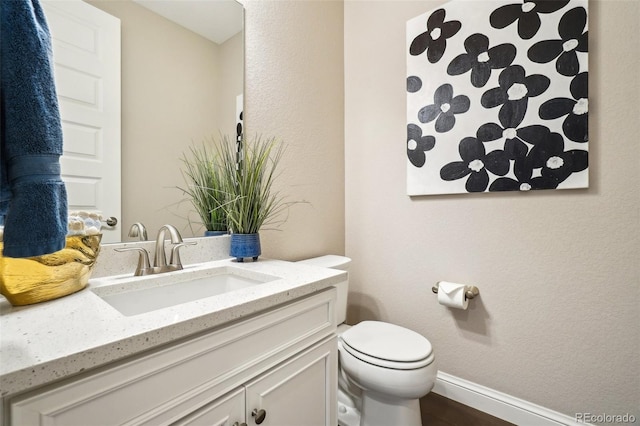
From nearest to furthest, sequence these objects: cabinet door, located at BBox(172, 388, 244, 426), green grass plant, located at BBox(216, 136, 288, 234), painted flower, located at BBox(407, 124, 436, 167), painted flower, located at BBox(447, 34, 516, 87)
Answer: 1. cabinet door, located at BBox(172, 388, 244, 426)
2. green grass plant, located at BBox(216, 136, 288, 234)
3. painted flower, located at BBox(447, 34, 516, 87)
4. painted flower, located at BBox(407, 124, 436, 167)

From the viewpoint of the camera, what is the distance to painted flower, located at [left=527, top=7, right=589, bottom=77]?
1153 mm

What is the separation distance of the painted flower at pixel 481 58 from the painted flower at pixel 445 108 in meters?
0.09

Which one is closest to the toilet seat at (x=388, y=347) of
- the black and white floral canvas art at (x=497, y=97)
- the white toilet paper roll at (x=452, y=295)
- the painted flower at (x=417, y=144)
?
the white toilet paper roll at (x=452, y=295)

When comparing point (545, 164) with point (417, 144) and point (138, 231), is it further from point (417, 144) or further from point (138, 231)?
point (138, 231)

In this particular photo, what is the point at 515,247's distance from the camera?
1.34 m

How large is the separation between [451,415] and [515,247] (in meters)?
0.89

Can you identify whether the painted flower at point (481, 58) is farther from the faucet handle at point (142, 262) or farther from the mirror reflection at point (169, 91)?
the faucet handle at point (142, 262)

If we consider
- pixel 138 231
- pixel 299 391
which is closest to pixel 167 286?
pixel 138 231

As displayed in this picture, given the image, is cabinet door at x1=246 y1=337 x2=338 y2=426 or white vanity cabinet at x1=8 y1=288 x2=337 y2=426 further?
cabinet door at x1=246 y1=337 x2=338 y2=426

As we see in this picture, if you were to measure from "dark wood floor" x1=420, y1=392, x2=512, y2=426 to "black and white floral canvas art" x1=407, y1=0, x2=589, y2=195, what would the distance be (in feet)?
3.66

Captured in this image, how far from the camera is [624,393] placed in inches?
43.9

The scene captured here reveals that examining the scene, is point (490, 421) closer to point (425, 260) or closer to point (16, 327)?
point (425, 260)

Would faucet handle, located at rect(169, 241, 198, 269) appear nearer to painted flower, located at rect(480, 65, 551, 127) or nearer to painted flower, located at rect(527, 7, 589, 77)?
painted flower, located at rect(480, 65, 551, 127)

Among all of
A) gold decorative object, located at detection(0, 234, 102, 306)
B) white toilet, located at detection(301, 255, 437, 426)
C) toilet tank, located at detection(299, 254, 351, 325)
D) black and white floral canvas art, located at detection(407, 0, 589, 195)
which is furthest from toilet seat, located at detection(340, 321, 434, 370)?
gold decorative object, located at detection(0, 234, 102, 306)
